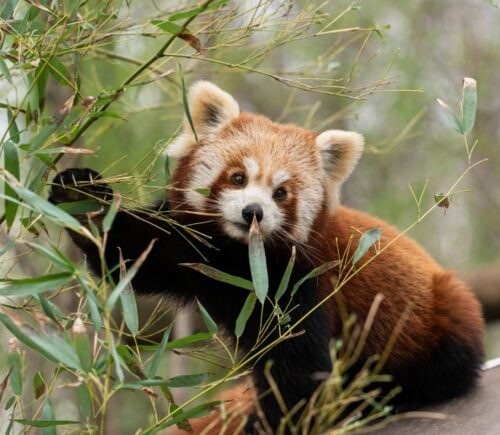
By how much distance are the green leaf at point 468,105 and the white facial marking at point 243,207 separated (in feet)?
2.51

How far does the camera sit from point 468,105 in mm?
2680

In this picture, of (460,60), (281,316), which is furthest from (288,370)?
(460,60)

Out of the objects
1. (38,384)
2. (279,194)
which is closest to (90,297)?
(38,384)

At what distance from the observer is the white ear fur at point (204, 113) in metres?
3.39

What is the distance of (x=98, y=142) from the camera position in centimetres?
589

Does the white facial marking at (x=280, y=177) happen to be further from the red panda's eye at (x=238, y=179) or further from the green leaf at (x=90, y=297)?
the green leaf at (x=90, y=297)

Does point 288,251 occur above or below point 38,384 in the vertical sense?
above

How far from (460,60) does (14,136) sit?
287 inches

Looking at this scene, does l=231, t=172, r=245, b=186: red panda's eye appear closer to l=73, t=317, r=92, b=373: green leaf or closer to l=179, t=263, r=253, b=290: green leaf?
l=179, t=263, r=253, b=290: green leaf

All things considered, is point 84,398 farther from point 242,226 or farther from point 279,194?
point 279,194

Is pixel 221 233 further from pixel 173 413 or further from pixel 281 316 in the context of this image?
pixel 173 413

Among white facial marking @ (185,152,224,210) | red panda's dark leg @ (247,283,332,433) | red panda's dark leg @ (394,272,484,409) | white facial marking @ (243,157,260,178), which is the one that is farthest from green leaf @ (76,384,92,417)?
red panda's dark leg @ (394,272,484,409)

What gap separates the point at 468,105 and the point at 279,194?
0.84 metres

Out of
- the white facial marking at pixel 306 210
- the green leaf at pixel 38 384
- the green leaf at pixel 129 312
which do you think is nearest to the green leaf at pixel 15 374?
the green leaf at pixel 38 384
